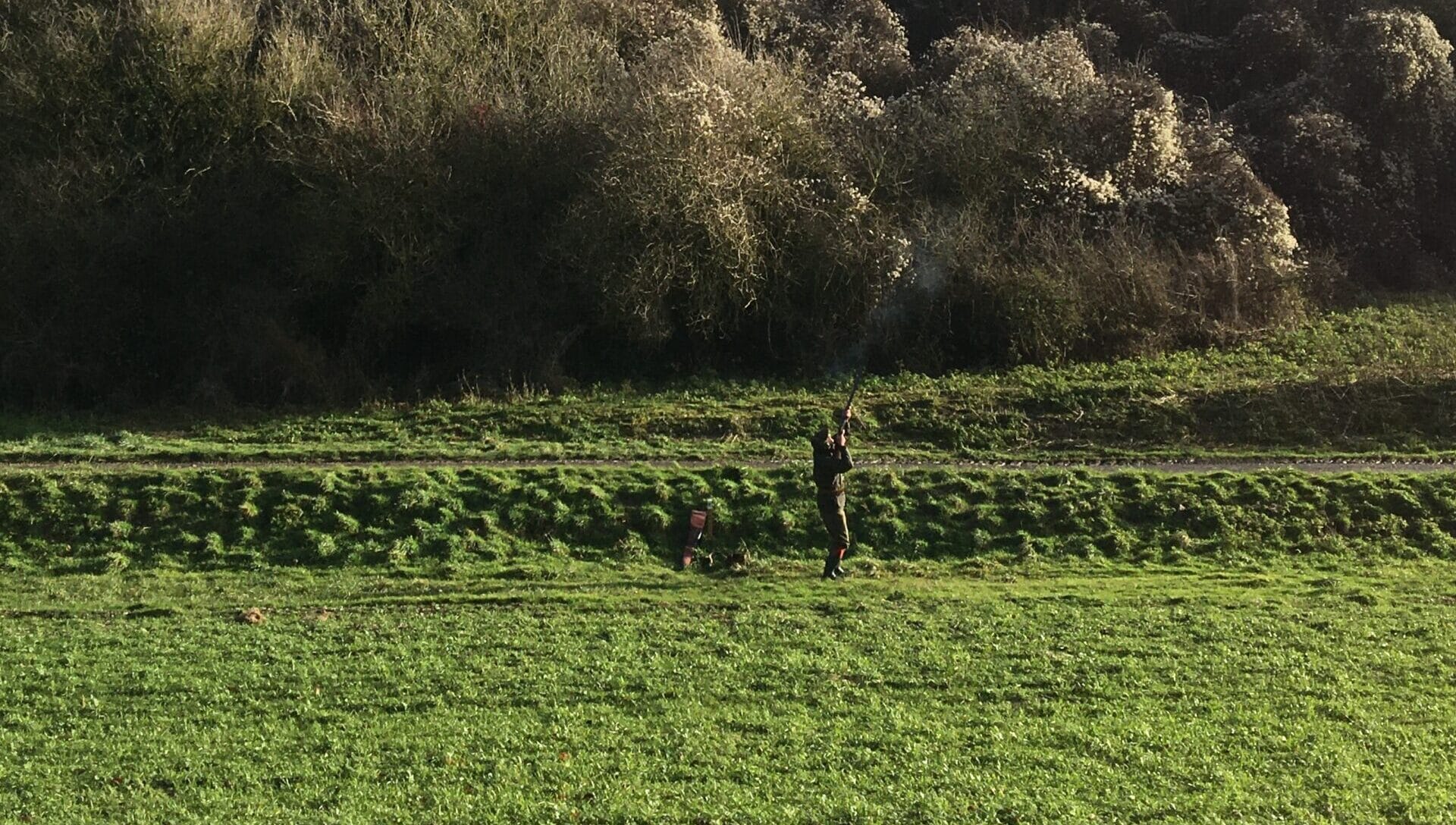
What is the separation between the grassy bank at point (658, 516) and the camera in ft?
57.9

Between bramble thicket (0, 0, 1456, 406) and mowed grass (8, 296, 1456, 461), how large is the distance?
2.25m

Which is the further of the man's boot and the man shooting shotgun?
the man's boot

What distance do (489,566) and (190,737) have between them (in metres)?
6.69

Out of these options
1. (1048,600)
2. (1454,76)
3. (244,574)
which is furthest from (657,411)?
(1454,76)

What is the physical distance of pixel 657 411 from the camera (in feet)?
76.8

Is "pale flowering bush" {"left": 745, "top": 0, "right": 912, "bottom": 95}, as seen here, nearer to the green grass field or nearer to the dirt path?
the green grass field

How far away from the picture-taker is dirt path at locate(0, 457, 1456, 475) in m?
20.0

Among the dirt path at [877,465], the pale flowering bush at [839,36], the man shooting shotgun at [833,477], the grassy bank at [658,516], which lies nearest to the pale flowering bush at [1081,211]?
the pale flowering bush at [839,36]

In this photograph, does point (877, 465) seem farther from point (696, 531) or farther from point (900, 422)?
point (696, 531)

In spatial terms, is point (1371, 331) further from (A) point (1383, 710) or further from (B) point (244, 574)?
(B) point (244, 574)

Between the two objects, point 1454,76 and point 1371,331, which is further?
point 1454,76

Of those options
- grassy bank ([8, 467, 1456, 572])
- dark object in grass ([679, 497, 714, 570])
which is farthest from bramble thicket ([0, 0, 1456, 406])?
dark object in grass ([679, 497, 714, 570])

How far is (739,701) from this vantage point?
11.4m

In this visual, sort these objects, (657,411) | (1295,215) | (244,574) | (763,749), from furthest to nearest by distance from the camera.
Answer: (1295,215) → (657,411) → (244,574) → (763,749)
